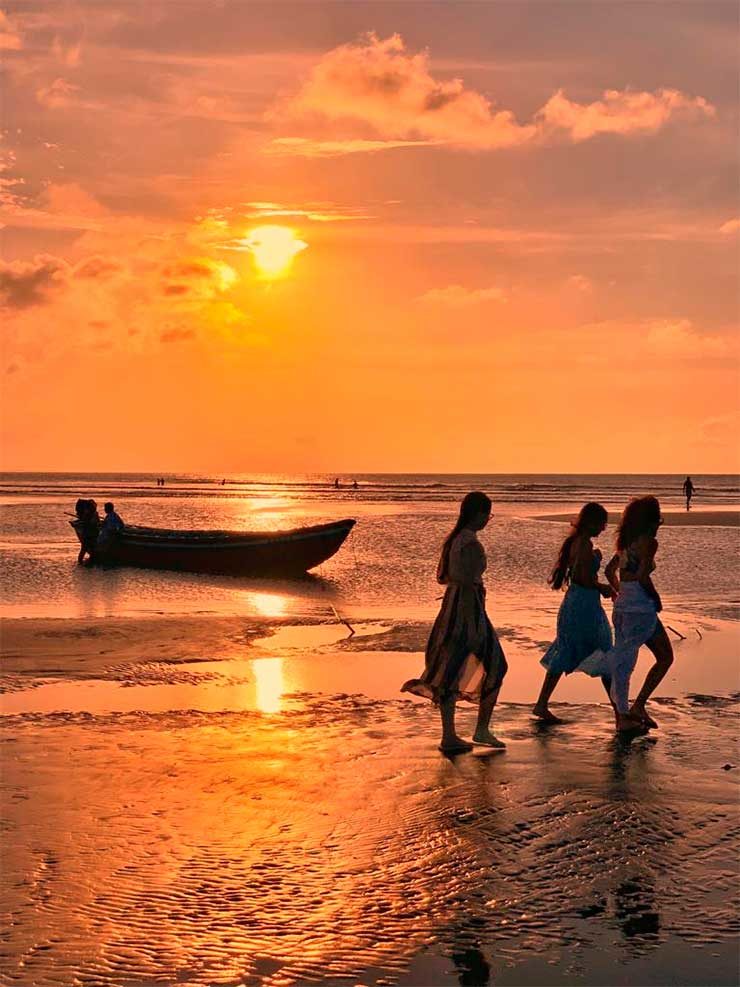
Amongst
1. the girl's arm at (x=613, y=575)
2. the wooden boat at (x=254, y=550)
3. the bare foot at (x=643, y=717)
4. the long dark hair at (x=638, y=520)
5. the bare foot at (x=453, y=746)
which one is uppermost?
the long dark hair at (x=638, y=520)

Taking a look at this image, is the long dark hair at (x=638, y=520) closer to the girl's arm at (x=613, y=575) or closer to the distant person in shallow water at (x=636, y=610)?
the distant person in shallow water at (x=636, y=610)

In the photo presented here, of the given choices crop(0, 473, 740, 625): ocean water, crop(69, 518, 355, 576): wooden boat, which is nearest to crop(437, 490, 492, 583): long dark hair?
crop(0, 473, 740, 625): ocean water

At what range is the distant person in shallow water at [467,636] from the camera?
9.70 m

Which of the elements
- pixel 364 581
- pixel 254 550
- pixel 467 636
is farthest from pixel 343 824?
pixel 254 550

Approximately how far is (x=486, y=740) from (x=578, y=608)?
177 centimetres

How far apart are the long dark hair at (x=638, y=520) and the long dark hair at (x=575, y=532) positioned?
0.21 meters

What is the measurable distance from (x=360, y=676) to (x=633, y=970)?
810 centimetres

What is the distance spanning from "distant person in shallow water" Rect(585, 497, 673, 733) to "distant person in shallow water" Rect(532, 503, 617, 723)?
229 millimetres

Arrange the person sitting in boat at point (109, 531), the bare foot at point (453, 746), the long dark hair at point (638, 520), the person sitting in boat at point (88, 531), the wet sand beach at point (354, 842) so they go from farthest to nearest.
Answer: the person sitting in boat at point (88, 531)
the person sitting in boat at point (109, 531)
the long dark hair at point (638, 520)
the bare foot at point (453, 746)
the wet sand beach at point (354, 842)

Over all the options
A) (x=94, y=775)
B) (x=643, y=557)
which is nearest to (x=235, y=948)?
(x=94, y=775)

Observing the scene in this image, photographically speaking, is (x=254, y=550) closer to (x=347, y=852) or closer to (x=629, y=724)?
(x=629, y=724)

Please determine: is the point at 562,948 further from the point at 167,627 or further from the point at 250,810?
the point at 167,627

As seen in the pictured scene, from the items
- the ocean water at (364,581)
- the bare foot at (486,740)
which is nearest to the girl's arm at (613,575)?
the bare foot at (486,740)

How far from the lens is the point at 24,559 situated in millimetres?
33562
